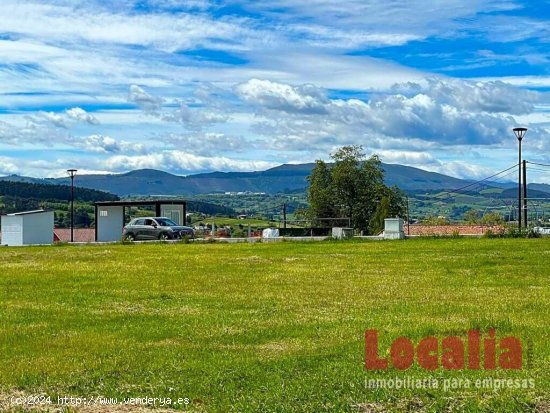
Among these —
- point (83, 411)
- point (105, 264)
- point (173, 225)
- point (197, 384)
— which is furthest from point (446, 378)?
point (173, 225)

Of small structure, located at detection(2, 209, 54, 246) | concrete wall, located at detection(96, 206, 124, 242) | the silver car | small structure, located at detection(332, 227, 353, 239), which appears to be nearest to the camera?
small structure, located at detection(332, 227, 353, 239)

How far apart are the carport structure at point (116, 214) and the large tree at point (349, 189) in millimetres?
20251

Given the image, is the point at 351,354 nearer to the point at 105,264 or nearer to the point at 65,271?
the point at 65,271

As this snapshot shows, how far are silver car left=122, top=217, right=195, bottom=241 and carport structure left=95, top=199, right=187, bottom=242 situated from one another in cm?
807

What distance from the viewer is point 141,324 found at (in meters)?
12.3

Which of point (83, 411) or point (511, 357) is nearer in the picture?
point (83, 411)

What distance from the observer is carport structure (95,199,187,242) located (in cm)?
5484

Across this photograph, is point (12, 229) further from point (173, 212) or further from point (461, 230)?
point (461, 230)

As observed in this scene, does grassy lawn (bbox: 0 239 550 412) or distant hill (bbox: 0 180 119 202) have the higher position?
distant hill (bbox: 0 180 119 202)

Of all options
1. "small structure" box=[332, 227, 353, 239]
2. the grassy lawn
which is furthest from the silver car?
the grassy lawn

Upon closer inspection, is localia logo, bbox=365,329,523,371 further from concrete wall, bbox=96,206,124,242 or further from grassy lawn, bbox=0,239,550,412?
concrete wall, bbox=96,206,124,242

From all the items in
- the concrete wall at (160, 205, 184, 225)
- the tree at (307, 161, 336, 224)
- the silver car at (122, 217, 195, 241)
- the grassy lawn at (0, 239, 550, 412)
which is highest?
the tree at (307, 161, 336, 224)

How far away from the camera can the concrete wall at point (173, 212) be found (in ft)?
180

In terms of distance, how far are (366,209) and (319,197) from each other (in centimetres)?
462
